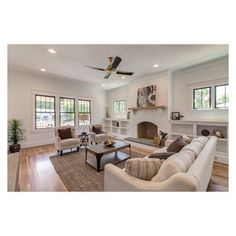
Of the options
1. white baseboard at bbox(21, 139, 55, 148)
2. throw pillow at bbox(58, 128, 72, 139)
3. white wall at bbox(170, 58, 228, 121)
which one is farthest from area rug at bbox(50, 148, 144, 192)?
white wall at bbox(170, 58, 228, 121)

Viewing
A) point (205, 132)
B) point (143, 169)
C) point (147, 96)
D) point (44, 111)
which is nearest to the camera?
point (143, 169)

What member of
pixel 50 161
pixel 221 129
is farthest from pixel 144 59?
pixel 50 161

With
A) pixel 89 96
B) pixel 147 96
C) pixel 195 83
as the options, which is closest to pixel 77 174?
pixel 147 96

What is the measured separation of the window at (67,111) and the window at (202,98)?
4929mm

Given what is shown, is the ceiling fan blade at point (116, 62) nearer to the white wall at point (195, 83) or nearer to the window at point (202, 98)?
the white wall at point (195, 83)

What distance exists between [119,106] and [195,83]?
12.1ft

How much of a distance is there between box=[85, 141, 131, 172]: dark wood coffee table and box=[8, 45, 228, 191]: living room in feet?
0.65

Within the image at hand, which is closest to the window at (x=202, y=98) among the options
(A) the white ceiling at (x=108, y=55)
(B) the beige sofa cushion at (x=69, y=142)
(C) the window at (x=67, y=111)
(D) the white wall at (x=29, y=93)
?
(A) the white ceiling at (x=108, y=55)

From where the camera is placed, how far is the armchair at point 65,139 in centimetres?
360

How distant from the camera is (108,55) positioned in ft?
9.73

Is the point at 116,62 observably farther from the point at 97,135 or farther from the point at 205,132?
the point at 205,132
